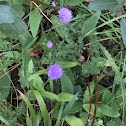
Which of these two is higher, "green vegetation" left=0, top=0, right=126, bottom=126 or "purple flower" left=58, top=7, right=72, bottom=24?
"purple flower" left=58, top=7, right=72, bottom=24

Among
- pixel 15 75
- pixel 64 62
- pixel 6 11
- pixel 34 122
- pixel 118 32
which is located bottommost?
pixel 34 122

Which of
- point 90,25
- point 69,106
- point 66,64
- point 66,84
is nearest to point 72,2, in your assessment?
point 90,25

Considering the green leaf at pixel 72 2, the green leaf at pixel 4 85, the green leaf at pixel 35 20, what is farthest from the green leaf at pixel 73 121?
the green leaf at pixel 72 2

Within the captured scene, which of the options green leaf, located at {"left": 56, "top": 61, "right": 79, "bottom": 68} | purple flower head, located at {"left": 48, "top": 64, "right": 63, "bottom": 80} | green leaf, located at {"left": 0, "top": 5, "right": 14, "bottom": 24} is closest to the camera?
green leaf, located at {"left": 0, "top": 5, "right": 14, "bottom": 24}

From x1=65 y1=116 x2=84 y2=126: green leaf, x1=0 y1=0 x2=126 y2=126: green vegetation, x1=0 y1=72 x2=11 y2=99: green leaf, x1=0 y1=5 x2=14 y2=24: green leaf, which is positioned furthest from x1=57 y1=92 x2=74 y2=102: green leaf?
x1=0 y1=5 x2=14 y2=24: green leaf

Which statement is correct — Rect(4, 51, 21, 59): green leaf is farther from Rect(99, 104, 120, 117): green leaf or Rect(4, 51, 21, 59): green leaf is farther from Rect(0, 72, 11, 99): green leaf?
Rect(99, 104, 120, 117): green leaf

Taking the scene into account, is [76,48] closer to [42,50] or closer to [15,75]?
[42,50]

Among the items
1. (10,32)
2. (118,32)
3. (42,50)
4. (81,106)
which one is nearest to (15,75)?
(42,50)

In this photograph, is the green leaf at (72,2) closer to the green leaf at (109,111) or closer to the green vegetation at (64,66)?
the green vegetation at (64,66)
